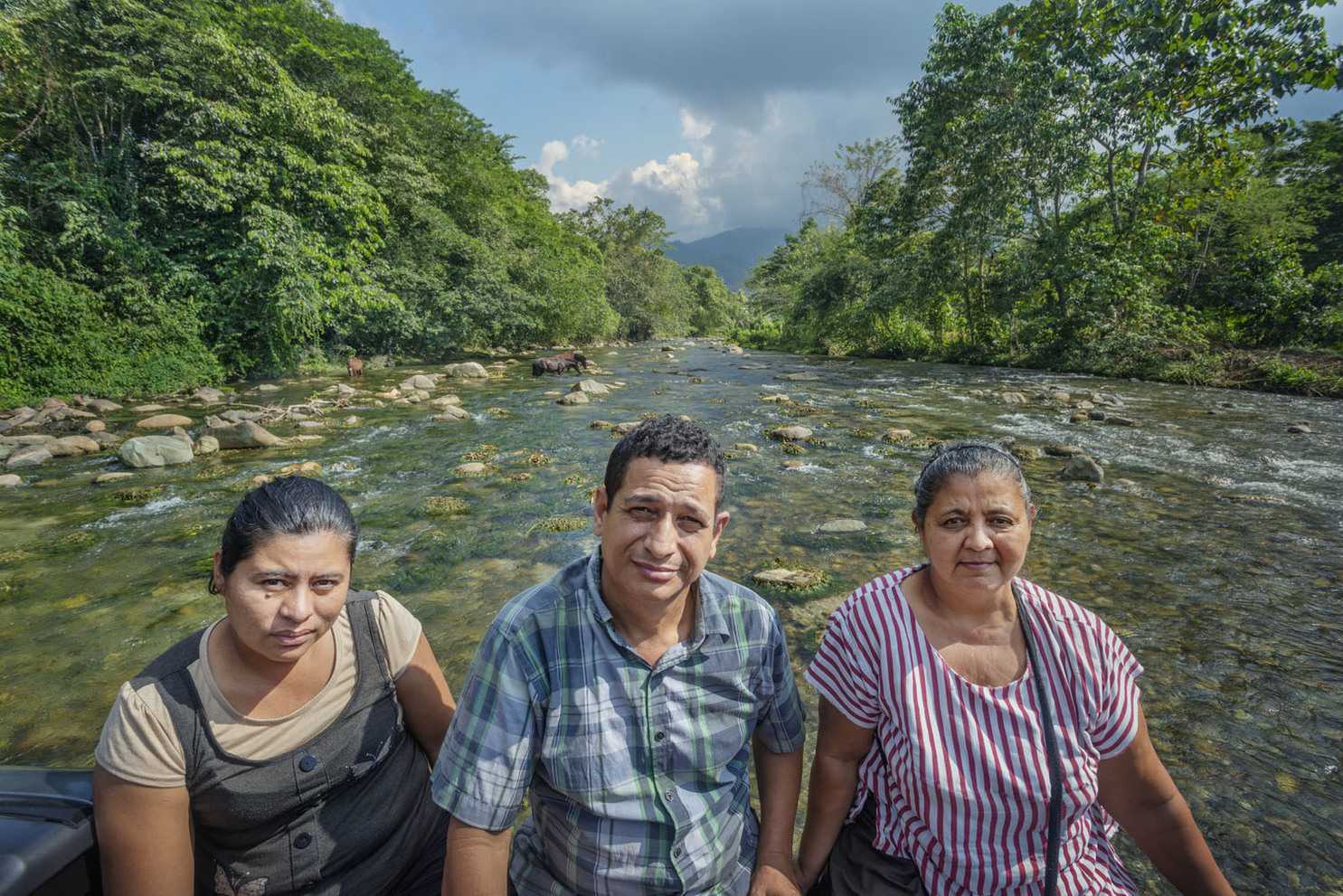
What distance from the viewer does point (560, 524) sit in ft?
21.3

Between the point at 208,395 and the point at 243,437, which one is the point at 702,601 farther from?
the point at 208,395

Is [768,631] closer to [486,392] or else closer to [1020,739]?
[1020,739]

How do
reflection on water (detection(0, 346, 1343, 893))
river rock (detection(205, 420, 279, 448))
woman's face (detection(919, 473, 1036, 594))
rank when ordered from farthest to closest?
river rock (detection(205, 420, 279, 448)) < reflection on water (detection(0, 346, 1343, 893)) < woman's face (detection(919, 473, 1036, 594))

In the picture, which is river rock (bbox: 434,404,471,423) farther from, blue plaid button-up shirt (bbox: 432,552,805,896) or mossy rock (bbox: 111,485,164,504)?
blue plaid button-up shirt (bbox: 432,552,805,896)

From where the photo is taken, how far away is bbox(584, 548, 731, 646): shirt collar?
173 centimetres

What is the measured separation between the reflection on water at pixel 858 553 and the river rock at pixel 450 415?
74 cm

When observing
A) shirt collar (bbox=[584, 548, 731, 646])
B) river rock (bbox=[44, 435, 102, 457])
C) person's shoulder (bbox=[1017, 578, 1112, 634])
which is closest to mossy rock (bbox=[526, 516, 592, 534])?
shirt collar (bbox=[584, 548, 731, 646])

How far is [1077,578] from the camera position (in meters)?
4.96

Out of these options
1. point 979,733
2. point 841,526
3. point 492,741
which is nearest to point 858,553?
point 841,526

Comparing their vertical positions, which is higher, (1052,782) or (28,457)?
(1052,782)

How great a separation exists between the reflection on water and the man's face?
2.35m

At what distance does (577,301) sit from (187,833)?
31607 millimetres

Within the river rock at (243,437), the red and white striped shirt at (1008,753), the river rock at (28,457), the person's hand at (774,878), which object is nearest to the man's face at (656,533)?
the red and white striped shirt at (1008,753)

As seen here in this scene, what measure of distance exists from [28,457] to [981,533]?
39.8 feet
